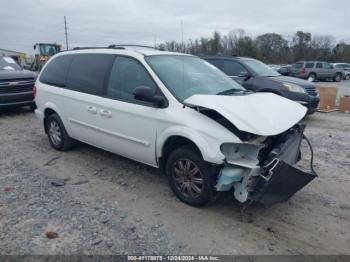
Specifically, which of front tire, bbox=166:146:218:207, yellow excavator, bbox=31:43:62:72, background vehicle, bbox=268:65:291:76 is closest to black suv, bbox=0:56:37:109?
front tire, bbox=166:146:218:207

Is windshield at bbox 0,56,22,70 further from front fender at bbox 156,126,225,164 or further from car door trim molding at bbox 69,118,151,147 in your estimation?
front fender at bbox 156,126,225,164

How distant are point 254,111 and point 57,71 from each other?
3898mm

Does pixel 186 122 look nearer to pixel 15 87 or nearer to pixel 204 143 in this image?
pixel 204 143

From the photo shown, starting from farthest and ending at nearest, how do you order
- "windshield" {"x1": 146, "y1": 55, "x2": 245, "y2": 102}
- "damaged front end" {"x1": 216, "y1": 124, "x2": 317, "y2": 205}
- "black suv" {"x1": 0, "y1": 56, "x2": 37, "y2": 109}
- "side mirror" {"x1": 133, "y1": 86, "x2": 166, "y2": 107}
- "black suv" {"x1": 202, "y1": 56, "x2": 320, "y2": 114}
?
"black suv" {"x1": 0, "y1": 56, "x2": 37, "y2": 109} < "black suv" {"x1": 202, "y1": 56, "x2": 320, "y2": 114} < "windshield" {"x1": 146, "y1": 55, "x2": 245, "y2": 102} < "side mirror" {"x1": 133, "y1": 86, "x2": 166, "y2": 107} < "damaged front end" {"x1": 216, "y1": 124, "x2": 317, "y2": 205}

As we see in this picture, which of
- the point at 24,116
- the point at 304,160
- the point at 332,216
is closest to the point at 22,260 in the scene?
the point at 332,216

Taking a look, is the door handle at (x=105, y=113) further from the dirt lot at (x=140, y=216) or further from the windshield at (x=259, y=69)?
the windshield at (x=259, y=69)

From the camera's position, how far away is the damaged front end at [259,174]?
3406 millimetres

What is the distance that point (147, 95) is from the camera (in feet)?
13.0

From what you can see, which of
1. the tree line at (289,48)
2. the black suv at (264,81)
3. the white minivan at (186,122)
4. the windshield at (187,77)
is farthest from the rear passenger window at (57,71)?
the tree line at (289,48)

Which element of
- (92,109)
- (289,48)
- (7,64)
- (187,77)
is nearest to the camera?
(187,77)

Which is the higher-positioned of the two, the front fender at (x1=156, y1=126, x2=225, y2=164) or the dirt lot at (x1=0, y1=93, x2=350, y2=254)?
the front fender at (x1=156, y1=126, x2=225, y2=164)

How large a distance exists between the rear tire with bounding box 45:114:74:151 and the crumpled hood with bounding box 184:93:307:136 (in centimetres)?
303

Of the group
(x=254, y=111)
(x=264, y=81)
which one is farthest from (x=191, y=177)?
(x=264, y=81)

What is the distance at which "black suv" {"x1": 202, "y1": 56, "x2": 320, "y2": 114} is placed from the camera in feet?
28.6
